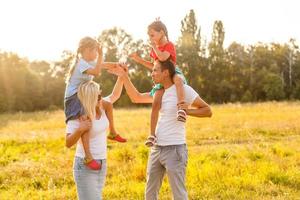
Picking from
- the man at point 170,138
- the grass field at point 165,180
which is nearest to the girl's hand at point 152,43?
the man at point 170,138

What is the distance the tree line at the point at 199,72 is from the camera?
46094mm

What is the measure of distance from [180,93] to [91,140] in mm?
944

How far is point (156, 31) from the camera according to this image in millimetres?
4910

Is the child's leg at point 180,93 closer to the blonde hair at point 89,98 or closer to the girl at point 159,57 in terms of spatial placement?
the girl at point 159,57

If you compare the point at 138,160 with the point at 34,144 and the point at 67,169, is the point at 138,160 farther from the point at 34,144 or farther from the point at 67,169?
the point at 34,144

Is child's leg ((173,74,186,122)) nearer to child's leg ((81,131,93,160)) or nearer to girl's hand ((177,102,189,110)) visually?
girl's hand ((177,102,189,110))

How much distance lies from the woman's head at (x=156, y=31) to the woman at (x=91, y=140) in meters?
1.13

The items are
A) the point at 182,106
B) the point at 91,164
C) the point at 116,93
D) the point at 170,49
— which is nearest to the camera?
the point at 91,164

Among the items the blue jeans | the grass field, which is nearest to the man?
the blue jeans

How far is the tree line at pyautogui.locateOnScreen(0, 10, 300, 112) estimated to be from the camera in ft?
151

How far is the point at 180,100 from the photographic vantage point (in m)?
4.41

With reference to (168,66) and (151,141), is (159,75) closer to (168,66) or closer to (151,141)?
(168,66)

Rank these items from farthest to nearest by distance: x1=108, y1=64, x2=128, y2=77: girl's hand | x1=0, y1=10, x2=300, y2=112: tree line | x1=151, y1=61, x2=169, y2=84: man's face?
x1=0, y1=10, x2=300, y2=112: tree line
x1=108, y1=64, x2=128, y2=77: girl's hand
x1=151, y1=61, x2=169, y2=84: man's face

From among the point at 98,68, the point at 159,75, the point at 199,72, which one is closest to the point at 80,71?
the point at 98,68
